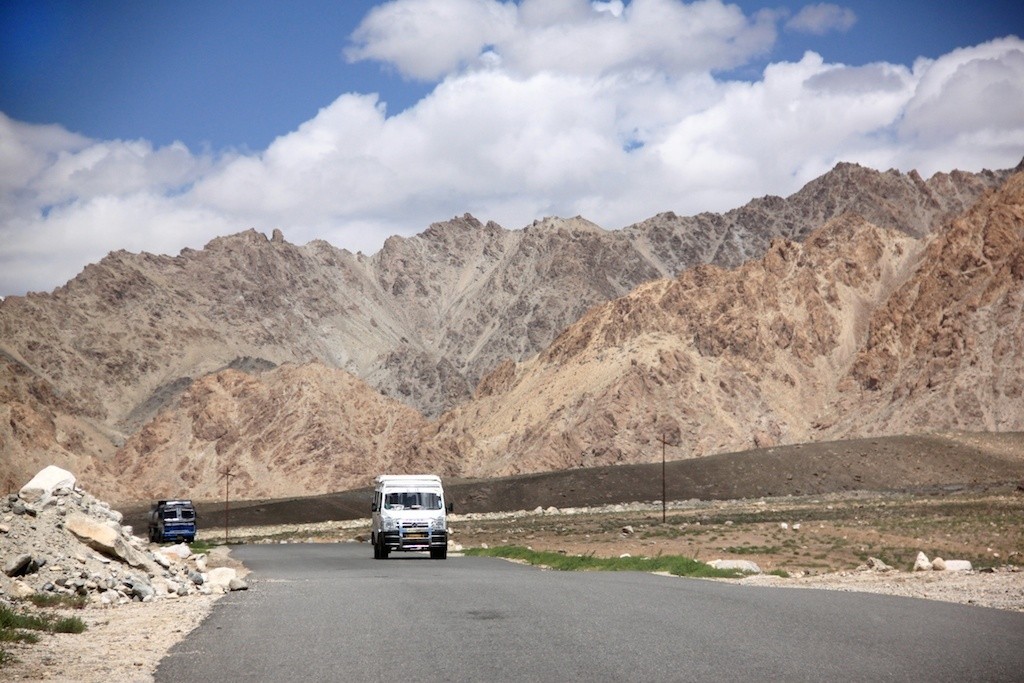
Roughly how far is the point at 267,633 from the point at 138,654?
2.12m

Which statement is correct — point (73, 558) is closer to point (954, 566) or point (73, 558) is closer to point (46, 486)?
point (46, 486)

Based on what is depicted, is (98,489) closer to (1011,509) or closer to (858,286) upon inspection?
(858,286)

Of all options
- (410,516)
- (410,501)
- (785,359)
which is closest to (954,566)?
(410,516)

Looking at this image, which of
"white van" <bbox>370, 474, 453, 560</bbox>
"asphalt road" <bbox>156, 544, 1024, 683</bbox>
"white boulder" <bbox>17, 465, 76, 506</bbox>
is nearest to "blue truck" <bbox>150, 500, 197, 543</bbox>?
"white van" <bbox>370, 474, 453, 560</bbox>

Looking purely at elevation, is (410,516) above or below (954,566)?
above

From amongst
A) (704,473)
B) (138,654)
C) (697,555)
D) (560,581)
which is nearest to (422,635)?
(138,654)

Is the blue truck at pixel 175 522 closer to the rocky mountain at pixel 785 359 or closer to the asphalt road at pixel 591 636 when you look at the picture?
the asphalt road at pixel 591 636

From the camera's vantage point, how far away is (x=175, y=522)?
6581 centimetres

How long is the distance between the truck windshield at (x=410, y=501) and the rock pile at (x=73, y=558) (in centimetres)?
1105

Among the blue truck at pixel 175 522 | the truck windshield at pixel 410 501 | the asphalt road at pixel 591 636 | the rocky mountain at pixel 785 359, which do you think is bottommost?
the blue truck at pixel 175 522

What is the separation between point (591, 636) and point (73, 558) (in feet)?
42.8

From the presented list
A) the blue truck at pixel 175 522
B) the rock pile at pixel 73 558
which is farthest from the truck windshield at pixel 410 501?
the blue truck at pixel 175 522

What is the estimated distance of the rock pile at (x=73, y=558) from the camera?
73.1 ft

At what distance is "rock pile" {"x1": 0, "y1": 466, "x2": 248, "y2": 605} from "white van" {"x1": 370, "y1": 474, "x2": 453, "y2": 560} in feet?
35.7
